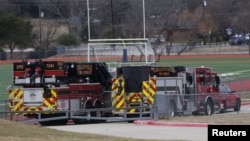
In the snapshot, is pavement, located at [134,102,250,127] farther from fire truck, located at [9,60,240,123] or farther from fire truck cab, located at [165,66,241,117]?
fire truck cab, located at [165,66,241,117]

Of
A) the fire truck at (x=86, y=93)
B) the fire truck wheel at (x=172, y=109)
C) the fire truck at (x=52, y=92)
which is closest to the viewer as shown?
the fire truck at (x=52, y=92)

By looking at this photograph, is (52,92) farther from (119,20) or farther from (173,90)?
(119,20)

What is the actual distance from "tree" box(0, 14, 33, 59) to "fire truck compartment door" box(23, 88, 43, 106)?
2232 inches

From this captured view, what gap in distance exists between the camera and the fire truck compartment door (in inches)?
1277

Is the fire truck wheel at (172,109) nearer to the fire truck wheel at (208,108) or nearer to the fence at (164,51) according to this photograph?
the fire truck wheel at (208,108)

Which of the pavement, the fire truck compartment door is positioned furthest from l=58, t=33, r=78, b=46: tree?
the pavement

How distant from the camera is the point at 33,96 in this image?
32.5m

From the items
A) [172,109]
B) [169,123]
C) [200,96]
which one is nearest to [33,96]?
[169,123]

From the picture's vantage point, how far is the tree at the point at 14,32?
89312 millimetres

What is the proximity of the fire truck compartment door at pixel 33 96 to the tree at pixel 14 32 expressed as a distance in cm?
5670

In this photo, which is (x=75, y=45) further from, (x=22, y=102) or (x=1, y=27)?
(x=22, y=102)

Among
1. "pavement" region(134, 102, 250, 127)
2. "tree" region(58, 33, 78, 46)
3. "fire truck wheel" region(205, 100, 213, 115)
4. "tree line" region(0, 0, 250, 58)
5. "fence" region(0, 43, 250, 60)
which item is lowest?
"pavement" region(134, 102, 250, 127)

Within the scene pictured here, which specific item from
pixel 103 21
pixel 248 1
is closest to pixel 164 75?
pixel 103 21

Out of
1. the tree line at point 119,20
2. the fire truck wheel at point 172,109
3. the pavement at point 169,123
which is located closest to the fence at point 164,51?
the tree line at point 119,20
